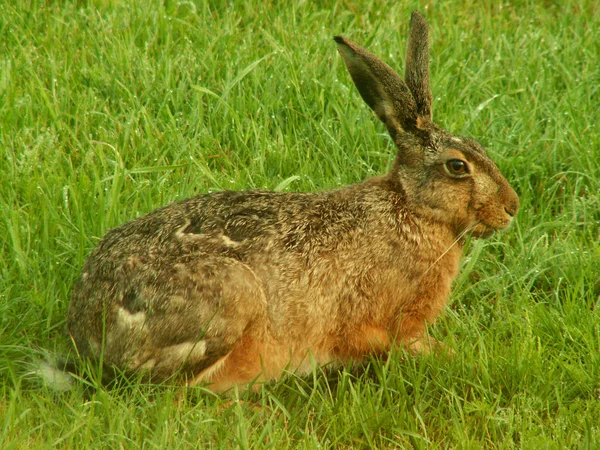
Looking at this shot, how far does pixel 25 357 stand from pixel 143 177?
4.77 ft

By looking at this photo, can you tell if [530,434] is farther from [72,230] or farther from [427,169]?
[72,230]

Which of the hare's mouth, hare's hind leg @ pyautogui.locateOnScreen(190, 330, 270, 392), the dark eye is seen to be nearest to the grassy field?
hare's hind leg @ pyautogui.locateOnScreen(190, 330, 270, 392)

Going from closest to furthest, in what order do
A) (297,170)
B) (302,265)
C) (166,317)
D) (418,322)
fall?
(166,317), (302,265), (418,322), (297,170)

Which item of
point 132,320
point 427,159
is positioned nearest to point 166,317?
point 132,320

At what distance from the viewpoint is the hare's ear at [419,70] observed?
527cm

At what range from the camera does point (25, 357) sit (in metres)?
4.80

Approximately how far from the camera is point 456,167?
16.9 feet

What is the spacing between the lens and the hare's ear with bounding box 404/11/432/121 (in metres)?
5.27

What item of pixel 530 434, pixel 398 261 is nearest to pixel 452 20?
pixel 398 261

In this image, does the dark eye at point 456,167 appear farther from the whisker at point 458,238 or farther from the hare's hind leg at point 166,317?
the hare's hind leg at point 166,317

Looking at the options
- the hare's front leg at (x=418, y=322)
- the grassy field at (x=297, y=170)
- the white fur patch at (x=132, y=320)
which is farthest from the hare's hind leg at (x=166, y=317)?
the hare's front leg at (x=418, y=322)

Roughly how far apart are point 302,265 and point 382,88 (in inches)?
39.3

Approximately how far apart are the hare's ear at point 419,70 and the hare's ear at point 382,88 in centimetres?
8

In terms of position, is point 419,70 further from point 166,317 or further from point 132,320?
point 132,320
